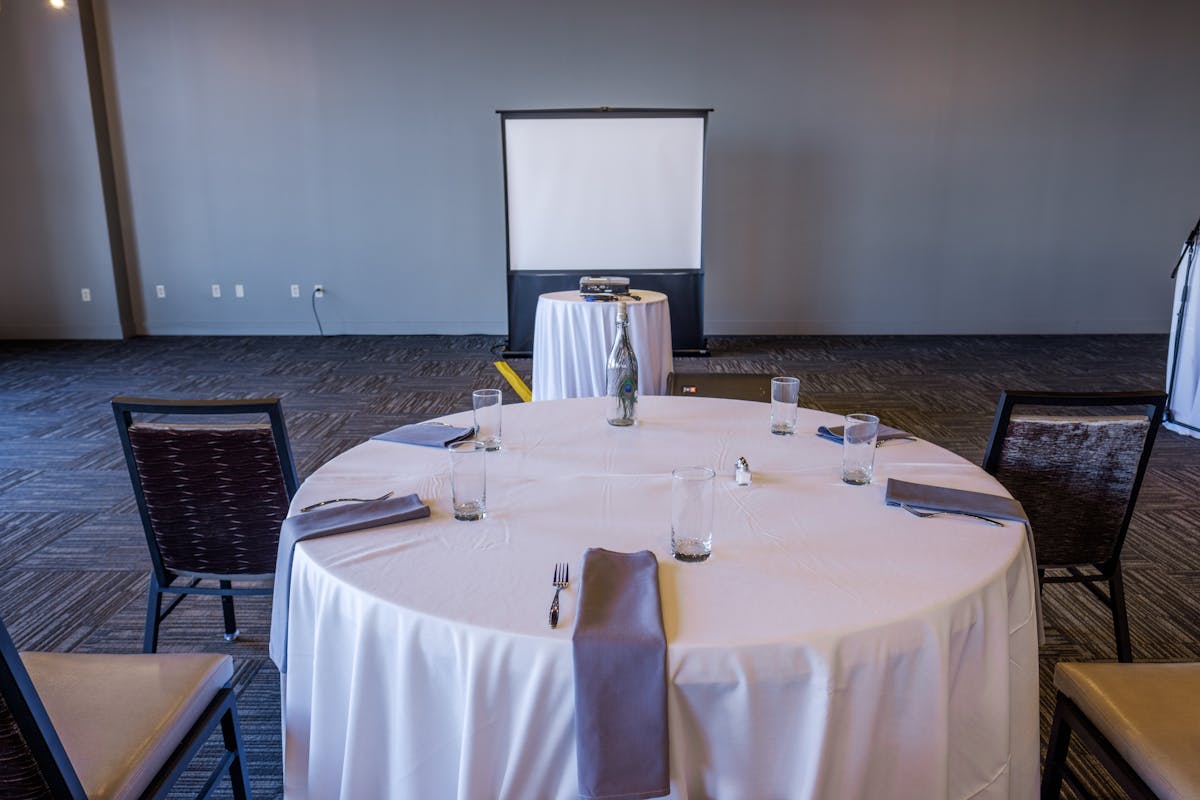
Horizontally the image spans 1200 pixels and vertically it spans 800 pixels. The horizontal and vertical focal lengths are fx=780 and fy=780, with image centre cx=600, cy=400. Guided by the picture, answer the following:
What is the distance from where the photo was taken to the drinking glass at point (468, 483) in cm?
139

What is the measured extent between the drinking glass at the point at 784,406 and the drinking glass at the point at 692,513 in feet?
2.16

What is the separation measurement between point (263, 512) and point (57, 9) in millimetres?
6902

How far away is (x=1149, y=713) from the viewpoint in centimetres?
127

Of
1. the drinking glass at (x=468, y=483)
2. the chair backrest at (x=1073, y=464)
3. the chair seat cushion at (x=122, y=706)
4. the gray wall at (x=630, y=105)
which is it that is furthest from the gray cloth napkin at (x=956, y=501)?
the gray wall at (x=630, y=105)

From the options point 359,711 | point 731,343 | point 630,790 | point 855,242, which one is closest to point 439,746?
point 359,711

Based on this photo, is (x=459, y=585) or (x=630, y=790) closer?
(x=630, y=790)

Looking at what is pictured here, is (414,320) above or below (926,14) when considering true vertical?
below

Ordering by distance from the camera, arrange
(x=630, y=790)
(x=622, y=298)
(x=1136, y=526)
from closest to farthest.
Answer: (x=630, y=790), (x=1136, y=526), (x=622, y=298)

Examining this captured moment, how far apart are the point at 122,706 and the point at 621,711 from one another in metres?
0.89

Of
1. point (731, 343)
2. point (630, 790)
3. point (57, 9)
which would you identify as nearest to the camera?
point (630, 790)

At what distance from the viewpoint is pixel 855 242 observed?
714 centimetres

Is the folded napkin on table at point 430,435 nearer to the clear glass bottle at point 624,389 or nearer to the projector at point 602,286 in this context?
the clear glass bottle at point 624,389

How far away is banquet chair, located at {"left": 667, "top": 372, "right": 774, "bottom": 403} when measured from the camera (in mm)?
3387

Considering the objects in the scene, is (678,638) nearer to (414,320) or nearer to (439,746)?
(439,746)
